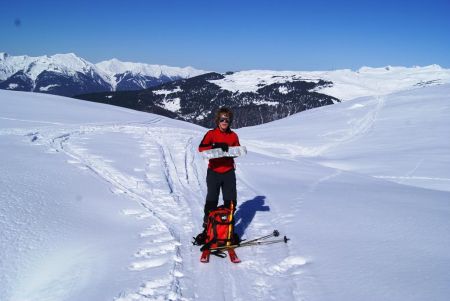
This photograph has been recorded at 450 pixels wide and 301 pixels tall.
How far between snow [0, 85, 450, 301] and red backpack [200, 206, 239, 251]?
0.30m

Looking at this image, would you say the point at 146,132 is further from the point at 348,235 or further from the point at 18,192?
the point at 348,235

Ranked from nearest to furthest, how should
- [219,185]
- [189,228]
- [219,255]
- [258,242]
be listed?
[219,255] < [258,242] < [219,185] < [189,228]

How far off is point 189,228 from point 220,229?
1085mm

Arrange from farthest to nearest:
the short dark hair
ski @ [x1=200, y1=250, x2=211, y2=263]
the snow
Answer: the short dark hair < ski @ [x1=200, y1=250, x2=211, y2=263] < the snow

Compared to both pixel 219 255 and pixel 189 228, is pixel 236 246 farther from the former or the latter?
pixel 189 228

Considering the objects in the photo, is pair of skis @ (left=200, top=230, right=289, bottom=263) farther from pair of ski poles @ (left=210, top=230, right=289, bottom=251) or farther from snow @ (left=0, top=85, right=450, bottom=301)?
snow @ (left=0, top=85, right=450, bottom=301)

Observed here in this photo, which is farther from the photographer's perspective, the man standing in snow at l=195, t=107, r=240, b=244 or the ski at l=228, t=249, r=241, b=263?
the man standing in snow at l=195, t=107, r=240, b=244

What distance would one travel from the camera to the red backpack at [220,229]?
582cm

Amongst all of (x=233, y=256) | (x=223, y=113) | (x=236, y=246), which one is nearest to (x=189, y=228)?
(x=236, y=246)

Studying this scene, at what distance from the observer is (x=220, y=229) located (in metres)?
5.94

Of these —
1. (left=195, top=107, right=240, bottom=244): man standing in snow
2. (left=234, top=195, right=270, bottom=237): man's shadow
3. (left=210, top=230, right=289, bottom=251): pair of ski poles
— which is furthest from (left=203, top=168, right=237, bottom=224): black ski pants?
(left=234, top=195, right=270, bottom=237): man's shadow

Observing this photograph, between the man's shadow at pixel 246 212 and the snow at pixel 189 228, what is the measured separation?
2 centimetres

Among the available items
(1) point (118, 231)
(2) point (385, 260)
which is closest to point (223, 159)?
(1) point (118, 231)

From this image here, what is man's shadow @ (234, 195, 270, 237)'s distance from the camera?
7236 mm
